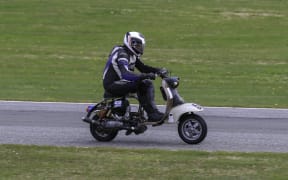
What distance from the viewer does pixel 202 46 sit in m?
29.3

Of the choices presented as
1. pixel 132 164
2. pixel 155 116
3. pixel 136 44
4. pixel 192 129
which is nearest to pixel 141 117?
pixel 155 116

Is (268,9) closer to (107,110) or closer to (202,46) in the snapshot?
(202,46)

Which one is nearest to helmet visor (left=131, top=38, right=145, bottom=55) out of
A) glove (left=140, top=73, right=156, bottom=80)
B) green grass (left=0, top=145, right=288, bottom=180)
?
glove (left=140, top=73, right=156, bottom=80)

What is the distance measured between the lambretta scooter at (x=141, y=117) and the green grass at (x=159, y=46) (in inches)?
201

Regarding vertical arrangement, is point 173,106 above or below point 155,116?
above

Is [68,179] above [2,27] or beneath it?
above

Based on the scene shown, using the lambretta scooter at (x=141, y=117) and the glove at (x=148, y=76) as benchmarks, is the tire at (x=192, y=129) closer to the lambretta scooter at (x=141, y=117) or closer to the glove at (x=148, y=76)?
the lambretta scooter at (x=141, y=117)

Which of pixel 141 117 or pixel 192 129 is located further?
pixel 141 117

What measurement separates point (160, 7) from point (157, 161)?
29105 millimetres

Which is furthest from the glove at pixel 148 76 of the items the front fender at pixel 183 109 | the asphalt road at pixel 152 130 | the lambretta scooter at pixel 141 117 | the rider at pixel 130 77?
the asphalt road at pixel 152 130

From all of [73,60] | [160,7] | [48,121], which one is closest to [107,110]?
[48,121]

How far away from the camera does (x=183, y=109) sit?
11.1 metres

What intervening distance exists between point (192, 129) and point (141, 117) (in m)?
0.75

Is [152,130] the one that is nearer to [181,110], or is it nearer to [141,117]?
[141,117]
